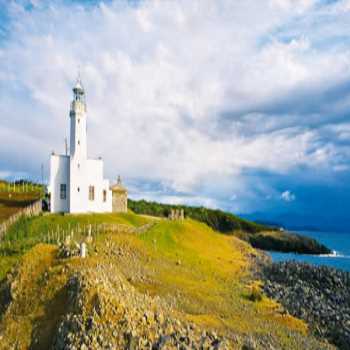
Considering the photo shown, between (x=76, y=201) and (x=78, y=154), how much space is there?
5419 millimetres

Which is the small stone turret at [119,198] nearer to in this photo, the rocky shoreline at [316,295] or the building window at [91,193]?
the building window at [91,193]

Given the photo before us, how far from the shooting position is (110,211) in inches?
2194

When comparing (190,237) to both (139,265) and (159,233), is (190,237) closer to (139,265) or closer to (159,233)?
(159,233)

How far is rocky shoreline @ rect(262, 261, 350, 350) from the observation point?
2669cm

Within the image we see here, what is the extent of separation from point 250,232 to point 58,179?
6093 centimetres

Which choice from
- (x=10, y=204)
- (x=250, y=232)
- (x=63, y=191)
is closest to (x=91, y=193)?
(x=63, y=191)

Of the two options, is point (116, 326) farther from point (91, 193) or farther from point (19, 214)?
point (91, 193)

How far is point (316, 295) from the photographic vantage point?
37.8m

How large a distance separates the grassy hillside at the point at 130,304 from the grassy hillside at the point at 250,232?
5604cm

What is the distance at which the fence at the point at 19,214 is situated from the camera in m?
42.4

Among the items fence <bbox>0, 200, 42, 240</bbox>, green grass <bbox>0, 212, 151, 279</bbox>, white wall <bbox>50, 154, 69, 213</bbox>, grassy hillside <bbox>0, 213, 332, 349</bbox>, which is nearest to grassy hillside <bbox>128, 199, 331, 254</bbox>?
fence <bbox>0, 200, 42, 240</bbox>

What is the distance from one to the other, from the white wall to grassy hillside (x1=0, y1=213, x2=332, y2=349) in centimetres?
1257

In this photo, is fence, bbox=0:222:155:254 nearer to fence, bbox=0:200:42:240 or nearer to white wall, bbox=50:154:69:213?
fence, bbox=0:200:42:240

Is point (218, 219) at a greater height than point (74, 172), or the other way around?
point (74, 172)
